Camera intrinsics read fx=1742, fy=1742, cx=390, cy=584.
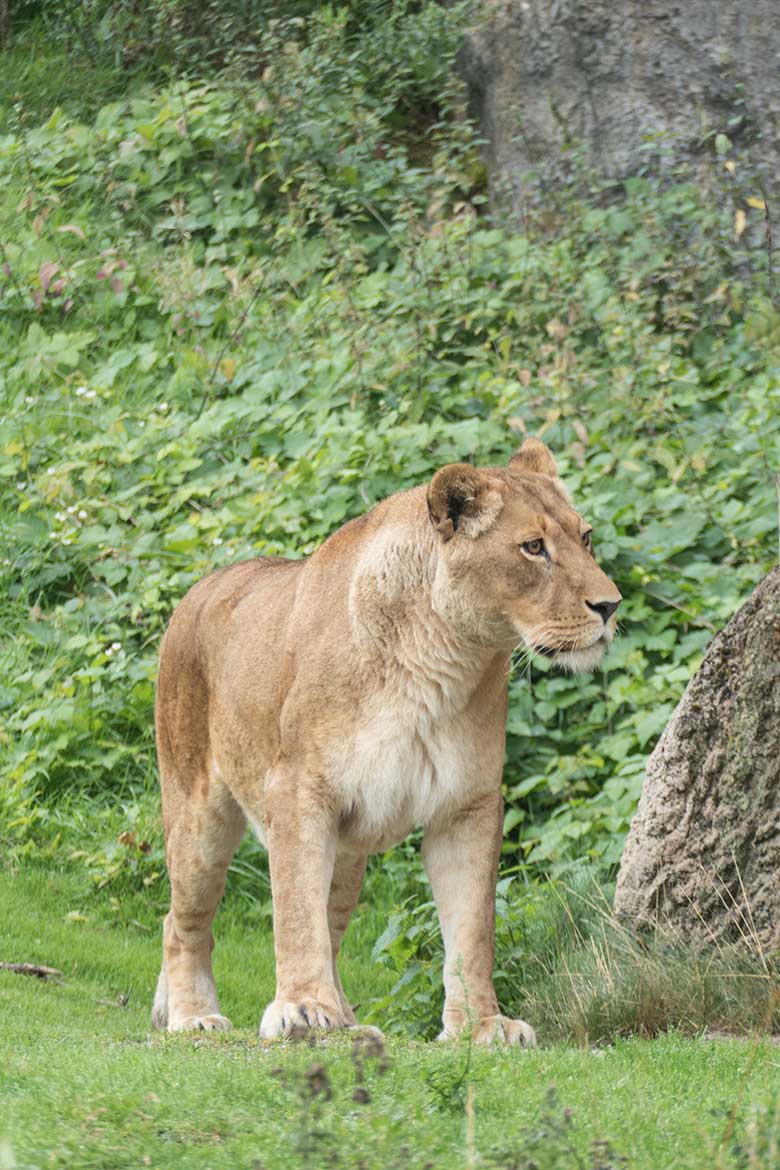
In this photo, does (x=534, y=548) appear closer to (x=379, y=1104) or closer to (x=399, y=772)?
(x=399, y=772)

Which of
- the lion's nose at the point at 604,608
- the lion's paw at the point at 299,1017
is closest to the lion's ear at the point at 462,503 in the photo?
the lion's nose at the point at 604,608

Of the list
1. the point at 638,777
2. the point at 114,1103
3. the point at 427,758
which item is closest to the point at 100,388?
the point at 638,777

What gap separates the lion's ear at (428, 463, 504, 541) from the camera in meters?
6.08

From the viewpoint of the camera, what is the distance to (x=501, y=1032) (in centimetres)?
592

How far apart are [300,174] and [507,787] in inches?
244

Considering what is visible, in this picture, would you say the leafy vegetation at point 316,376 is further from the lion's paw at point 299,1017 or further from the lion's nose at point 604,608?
the lion's nose at point 604,608

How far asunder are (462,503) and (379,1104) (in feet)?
8.38

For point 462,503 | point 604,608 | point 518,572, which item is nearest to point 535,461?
point 462,503

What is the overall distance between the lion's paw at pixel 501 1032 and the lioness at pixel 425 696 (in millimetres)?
11

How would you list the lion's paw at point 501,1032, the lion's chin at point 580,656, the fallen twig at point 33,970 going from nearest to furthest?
the lion's paw at point 501,1032 → the lion's chin at point 580,656 → the fallen twig at point 33,970

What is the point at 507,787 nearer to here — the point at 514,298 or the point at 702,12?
the point at 514,298

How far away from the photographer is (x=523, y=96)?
46.2ft

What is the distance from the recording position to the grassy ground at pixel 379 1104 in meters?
3.56

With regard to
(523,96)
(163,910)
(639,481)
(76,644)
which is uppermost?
(523,96)
